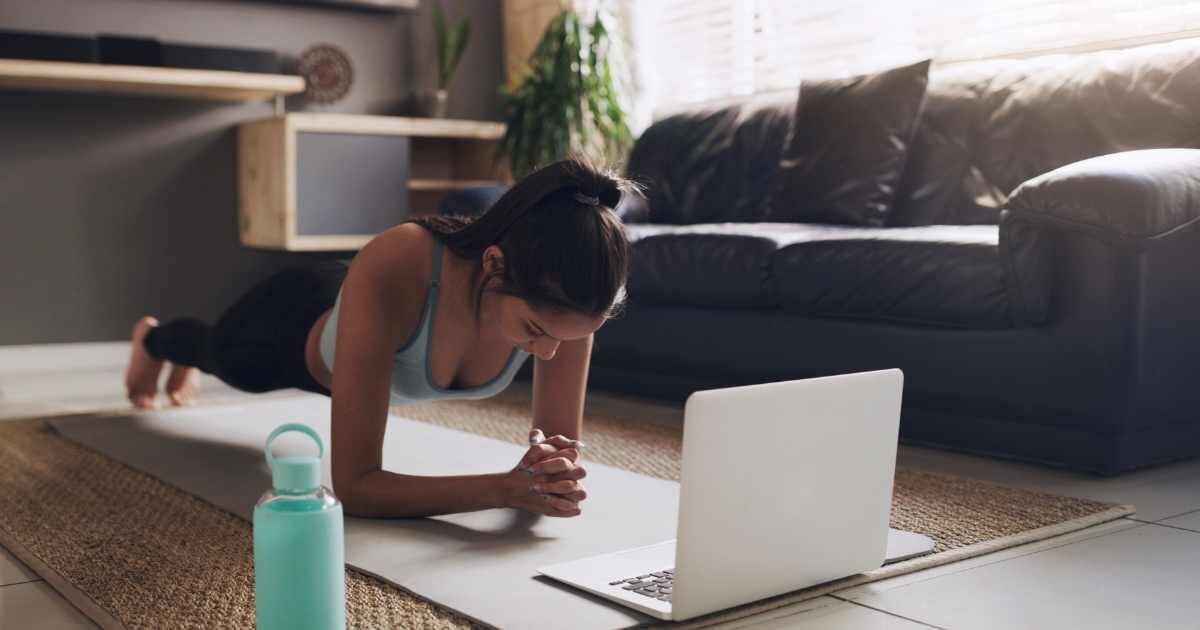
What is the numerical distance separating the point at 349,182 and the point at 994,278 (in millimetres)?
2633

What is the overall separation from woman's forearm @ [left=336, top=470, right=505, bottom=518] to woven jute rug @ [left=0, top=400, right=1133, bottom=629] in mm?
164

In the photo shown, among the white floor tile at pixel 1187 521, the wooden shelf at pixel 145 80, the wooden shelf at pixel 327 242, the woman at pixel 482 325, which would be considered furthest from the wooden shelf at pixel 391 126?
the white floor tile at pixel 1187 521

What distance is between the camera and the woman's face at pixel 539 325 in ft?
4.82

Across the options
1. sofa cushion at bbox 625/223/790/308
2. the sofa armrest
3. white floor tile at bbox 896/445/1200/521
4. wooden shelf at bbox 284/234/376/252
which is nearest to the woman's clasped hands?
white floor tile at bbox 896/445/1200/521

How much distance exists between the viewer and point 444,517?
174 cm

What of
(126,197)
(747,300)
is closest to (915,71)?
(747,300)

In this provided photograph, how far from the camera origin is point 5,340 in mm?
3969

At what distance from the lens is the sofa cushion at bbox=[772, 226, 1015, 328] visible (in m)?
2.25

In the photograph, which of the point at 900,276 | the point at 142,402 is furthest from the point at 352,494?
the point at 142,402

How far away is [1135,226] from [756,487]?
1.13 meters

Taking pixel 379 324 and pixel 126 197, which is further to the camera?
pixel 126 197

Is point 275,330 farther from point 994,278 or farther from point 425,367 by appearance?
point 994,278

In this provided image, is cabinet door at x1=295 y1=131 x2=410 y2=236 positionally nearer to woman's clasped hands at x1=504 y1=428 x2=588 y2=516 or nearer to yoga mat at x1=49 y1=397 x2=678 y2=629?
yoga mat at x1=49 y1=397 x2=678 y2=629

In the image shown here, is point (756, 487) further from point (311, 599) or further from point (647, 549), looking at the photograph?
point (311, 599)
